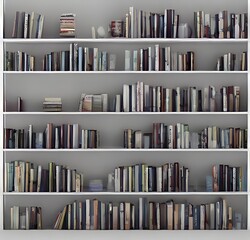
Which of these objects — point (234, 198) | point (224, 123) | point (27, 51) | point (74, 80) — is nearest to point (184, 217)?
point (234, 198)

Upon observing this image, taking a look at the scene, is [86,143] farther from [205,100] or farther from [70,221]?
[205,100]

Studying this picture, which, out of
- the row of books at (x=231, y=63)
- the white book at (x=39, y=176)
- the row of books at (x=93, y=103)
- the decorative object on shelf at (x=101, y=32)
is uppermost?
the decorative object on shelf at (x=101, y=32)

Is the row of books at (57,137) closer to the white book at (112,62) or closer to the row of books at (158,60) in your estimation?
the white book at (112,62)

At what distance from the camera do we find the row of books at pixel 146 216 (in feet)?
19.9

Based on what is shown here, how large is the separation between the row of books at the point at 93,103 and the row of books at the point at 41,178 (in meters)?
0.53

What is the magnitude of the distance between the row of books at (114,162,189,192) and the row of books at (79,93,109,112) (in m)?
0.53

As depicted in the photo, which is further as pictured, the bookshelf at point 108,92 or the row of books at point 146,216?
the bookshelf at point 108,92

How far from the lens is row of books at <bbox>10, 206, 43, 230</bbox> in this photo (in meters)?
6.09

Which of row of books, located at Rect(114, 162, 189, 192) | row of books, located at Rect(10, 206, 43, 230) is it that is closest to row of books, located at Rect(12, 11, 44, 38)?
row of books, located at Rect(114, 162, 189, 192)

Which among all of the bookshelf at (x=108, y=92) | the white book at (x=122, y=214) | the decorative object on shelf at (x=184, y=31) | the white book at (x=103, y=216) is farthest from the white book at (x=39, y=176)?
the decorative object on shelf at (x=184, y=31)

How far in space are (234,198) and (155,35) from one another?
1.54 m

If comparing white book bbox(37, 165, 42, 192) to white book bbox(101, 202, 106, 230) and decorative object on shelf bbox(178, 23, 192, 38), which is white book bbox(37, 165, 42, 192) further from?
decorative object on shelf bbox(178, 23, 192, 38)

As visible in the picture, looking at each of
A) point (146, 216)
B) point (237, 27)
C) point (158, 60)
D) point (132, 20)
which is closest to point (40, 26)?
point (132, 20)

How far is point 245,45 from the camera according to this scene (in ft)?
20.4
